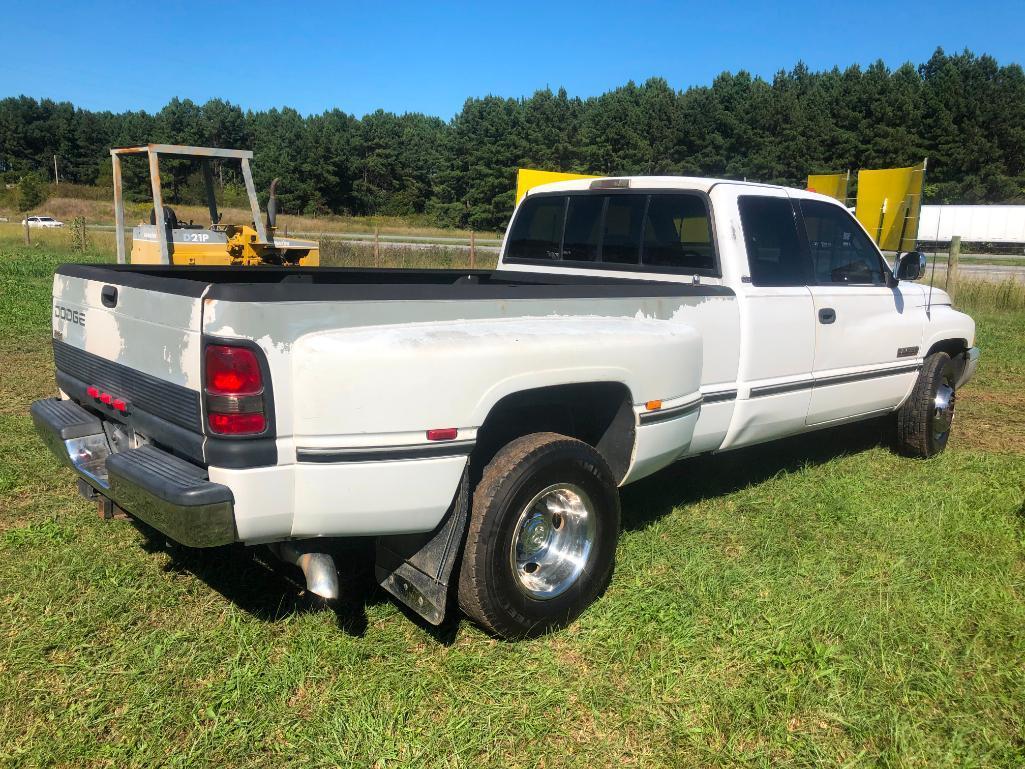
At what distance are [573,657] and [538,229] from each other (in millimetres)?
3078

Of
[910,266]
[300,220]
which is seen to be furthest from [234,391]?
[300,220]

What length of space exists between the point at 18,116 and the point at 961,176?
9781 cm

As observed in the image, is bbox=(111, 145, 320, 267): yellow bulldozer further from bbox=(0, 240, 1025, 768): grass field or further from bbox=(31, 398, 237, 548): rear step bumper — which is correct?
bbox=(31, 398, 237, 548): rear step bumper

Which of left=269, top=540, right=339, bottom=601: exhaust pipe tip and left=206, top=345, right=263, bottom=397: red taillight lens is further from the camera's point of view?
left=269, top=540, right=339, bottom=601: exhaust pipe tip

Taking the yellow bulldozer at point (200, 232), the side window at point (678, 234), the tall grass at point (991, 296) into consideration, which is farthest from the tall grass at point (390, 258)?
the side window at point (678, 234)

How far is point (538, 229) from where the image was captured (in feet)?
17.4

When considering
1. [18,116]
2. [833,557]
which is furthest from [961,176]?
[18,116]

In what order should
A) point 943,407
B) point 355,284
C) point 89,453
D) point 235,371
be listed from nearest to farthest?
point 235,371
point 355,284
point 89,453
point 943,407

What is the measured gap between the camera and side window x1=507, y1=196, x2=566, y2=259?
5.16 m

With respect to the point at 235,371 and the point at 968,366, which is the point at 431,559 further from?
the point at 968,366

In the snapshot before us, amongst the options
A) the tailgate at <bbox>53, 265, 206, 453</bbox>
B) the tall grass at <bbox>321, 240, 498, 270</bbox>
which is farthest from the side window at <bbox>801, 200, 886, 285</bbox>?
the tall grass at <bbox>321, 240, 498, 270</bbox>

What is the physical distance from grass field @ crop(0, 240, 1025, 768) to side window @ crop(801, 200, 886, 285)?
58.4 inches

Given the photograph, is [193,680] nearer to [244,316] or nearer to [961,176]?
[244,316]

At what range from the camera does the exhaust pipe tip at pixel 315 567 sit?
2.70 meters
